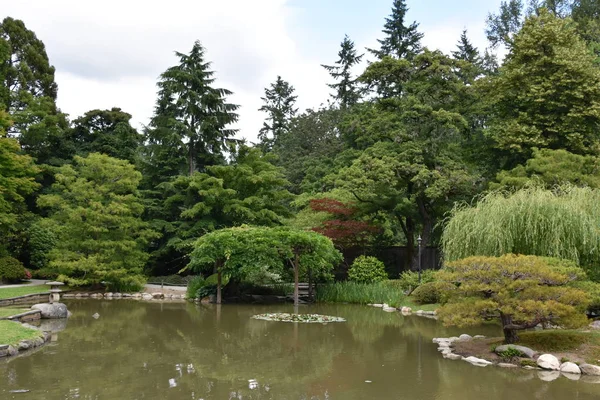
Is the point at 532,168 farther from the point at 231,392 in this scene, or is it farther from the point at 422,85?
the point at 231,392

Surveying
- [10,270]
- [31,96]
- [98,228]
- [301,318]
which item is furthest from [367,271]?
[31,96]

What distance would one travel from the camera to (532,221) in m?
10.6

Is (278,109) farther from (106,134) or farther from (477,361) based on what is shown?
(477,361)

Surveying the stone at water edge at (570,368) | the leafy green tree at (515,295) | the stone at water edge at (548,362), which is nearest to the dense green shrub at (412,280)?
the leafy green tree at (515,295)

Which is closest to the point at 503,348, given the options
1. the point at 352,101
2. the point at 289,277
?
the point at 289,277

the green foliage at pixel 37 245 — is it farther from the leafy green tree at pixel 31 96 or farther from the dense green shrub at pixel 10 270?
the leafy green tree at pixel 31 96

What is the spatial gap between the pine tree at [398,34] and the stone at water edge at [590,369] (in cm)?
2193

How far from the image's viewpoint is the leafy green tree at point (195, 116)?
75.9 ft

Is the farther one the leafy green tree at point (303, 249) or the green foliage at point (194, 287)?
the green foliage at point (194, 287)

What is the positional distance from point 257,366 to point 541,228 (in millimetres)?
6597

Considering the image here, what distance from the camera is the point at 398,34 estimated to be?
27516mm

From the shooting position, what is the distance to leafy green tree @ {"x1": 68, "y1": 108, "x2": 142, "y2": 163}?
24703 millimetres

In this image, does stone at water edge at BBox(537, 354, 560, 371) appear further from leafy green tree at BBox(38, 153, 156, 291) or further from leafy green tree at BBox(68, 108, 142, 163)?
leafy green tree at BBox(68, 108, 142, 163)

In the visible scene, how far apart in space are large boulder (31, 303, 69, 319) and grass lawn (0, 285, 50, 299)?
2.49m
